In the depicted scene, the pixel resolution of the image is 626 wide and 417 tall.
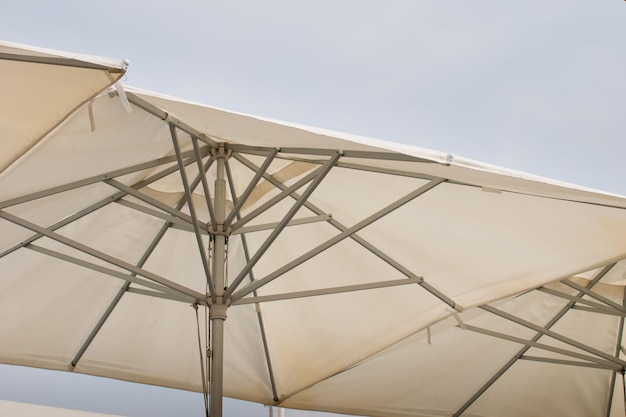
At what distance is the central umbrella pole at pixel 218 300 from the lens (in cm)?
655

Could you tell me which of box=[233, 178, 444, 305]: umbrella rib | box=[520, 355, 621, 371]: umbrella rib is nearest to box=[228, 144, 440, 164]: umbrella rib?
box=[233, 178, 444, 305]: umbrella rib

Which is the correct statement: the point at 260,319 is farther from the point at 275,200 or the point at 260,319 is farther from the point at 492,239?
the point at 492,239

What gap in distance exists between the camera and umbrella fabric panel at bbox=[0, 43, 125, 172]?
161 inches

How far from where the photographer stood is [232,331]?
871 centimetres

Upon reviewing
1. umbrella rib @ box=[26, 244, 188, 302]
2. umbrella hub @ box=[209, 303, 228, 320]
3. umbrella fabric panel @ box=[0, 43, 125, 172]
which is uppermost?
umbrella rib @ box=[26, 244, 188, 302]

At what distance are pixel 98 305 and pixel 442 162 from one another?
14.4ft

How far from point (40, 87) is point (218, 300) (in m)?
2.81

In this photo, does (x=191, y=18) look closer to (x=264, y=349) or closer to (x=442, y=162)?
(x=264, y=349)

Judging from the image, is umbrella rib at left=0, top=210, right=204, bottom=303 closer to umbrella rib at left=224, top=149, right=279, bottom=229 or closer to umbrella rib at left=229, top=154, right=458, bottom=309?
umbrella rib at left=224, top=149, right=279, bottom=229

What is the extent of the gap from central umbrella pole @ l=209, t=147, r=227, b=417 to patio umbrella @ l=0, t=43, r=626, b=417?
15 millimetres

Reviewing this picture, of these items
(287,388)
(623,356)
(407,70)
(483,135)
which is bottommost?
(287,388)

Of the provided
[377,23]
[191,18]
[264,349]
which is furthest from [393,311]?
[377,23]

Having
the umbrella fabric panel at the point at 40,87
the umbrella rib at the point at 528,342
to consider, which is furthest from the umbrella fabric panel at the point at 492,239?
the umbrella fabric panel at the point at 40,87

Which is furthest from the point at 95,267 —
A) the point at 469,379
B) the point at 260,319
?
the point at 469,379
